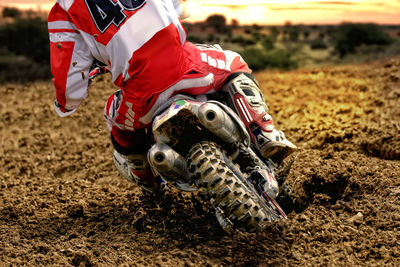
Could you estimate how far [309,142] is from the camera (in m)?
5.40

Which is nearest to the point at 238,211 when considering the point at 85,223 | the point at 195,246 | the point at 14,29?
the point at 195,246

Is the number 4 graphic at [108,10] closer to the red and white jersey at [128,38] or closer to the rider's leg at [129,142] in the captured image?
the red and white jersey at [128,38]

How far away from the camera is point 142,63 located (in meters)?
2.93

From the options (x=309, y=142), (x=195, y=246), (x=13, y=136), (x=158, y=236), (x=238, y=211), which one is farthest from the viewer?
(x=13, y=136)

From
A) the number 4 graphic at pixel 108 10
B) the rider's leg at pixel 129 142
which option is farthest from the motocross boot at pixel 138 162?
the number 4 graphic at pixel 108 10

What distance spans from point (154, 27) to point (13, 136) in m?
4.61

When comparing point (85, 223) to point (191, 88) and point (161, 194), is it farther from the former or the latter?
point (191, 88)

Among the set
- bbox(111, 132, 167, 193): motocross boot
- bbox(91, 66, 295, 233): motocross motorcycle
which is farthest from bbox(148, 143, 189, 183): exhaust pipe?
bbox(111, 132, 167, 193): motocross boot

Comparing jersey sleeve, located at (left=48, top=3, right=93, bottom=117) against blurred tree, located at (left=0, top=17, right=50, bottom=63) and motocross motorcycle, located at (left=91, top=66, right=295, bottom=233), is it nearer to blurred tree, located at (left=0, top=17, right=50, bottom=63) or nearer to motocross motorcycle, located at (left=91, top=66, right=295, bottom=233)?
motocross motorcycle, located at (left=91, top=66, right=295, bottom=233)

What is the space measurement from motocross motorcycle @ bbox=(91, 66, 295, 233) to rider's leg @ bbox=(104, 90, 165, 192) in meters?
0.38

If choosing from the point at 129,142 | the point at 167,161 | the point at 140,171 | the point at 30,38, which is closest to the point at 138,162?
the point at 140,171

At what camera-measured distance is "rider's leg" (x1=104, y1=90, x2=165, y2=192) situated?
3.26m

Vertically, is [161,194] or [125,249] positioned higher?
[125,249]

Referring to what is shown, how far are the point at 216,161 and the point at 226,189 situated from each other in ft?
0.58
